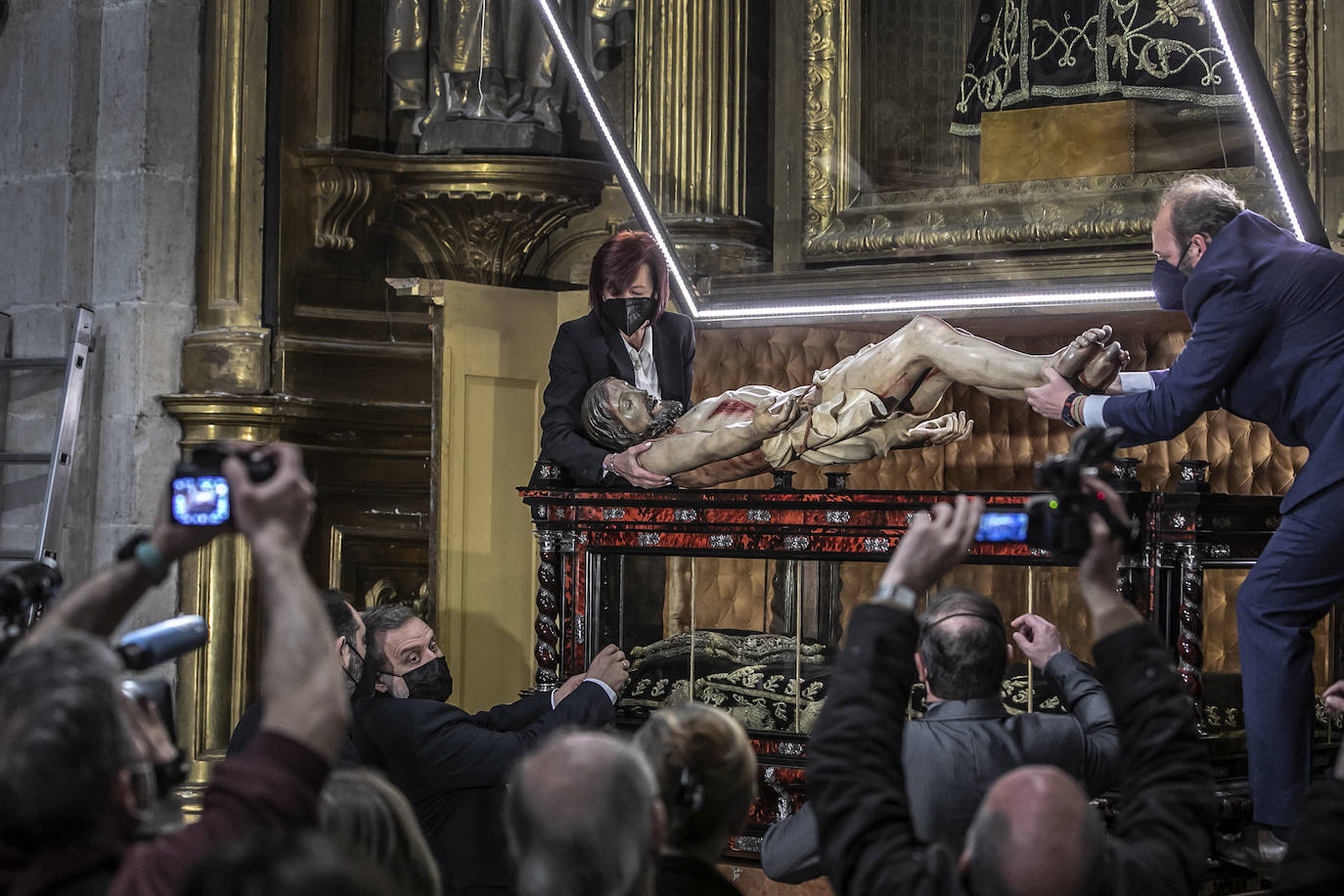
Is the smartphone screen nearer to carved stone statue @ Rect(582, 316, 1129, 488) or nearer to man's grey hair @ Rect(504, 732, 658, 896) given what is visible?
man's grey hair @ Rect(504, 732, 658, 896)

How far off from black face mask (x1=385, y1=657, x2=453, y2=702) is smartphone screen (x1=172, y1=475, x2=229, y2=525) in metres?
1.78

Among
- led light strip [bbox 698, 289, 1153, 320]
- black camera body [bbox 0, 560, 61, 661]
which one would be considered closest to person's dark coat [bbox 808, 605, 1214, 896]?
black camera body [bbox 0, 560, 61, 661]

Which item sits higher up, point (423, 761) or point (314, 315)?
point (314, 315)

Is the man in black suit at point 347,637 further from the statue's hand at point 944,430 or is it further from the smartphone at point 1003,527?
the smartphone at point 1003,527

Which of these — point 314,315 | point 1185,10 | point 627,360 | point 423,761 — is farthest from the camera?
point 314,315

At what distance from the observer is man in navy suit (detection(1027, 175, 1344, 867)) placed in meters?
3.61

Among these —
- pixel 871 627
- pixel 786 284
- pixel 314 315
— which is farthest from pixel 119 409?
pixel 871 627

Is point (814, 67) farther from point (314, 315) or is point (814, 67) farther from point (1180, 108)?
point (314, 315)

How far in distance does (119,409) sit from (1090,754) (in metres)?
4.27

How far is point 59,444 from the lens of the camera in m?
5.78

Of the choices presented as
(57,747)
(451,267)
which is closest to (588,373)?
(451,267)

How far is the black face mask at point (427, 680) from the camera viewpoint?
3.93 metres

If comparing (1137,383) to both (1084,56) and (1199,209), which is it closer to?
(1199,209)

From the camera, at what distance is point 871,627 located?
2168mm
